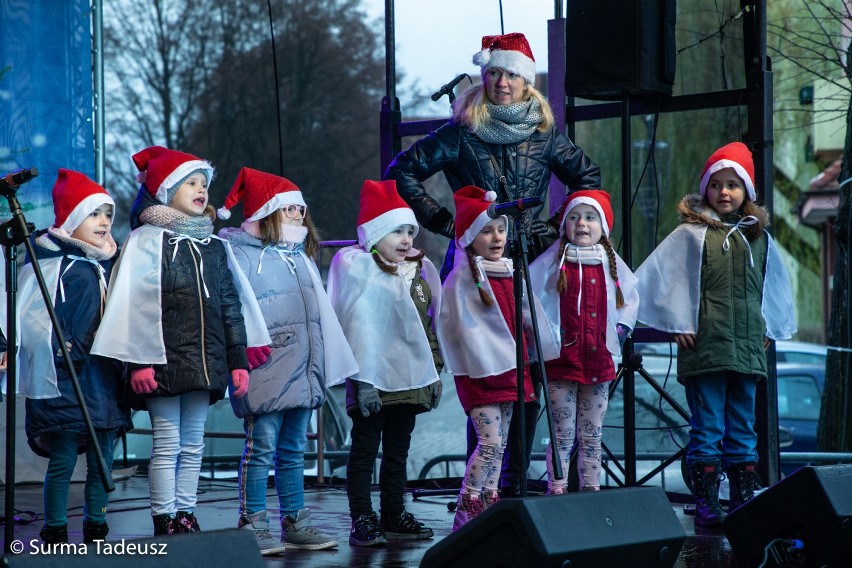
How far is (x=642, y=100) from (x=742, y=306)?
1.51 m

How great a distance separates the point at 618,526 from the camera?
3.76 m

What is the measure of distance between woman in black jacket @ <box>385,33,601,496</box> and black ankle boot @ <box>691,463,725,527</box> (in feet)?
2.65

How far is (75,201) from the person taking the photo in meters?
4.86

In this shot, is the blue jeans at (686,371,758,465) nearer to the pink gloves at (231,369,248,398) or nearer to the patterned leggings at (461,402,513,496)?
the patterned leggings at (461,402,513,496)

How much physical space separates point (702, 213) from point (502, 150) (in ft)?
3.36

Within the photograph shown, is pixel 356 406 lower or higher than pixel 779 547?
higher

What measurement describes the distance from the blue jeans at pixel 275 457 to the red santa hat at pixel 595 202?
159cm

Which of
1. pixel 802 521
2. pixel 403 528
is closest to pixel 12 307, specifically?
pixel 403 528

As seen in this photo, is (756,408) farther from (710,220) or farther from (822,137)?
(822,137)

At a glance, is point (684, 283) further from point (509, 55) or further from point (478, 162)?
point (509, 55)

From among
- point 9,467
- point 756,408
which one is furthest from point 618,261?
point 9,467

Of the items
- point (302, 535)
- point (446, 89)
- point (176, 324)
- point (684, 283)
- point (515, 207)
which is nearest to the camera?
point (515, 207)

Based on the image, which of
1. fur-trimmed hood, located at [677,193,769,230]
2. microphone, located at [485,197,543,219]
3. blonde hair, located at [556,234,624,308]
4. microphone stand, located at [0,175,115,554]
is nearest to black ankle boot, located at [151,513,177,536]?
microphone stand, located at [0,175,115,554]

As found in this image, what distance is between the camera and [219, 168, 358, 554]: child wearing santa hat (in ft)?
16.1
